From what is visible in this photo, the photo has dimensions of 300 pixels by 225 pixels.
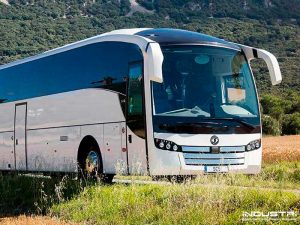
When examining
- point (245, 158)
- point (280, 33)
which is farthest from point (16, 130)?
point (280, 33)

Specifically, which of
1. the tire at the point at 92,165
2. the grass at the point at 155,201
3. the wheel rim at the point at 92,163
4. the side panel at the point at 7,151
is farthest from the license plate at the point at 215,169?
the side panel at the point at 7,151

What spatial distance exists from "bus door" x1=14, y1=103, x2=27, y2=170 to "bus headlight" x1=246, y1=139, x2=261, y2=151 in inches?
326

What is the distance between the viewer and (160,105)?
40.0 feet

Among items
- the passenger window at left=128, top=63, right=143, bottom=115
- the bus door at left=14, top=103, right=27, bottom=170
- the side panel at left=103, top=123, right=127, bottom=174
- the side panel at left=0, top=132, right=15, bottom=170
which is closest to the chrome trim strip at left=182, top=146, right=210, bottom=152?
the passenger window at left=128, top=63, right=143, bottom=115

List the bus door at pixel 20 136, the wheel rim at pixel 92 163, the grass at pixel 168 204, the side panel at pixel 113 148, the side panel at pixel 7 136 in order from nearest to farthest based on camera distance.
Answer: the grass at pixel 168 204
the side panel at pixel 113 148
the wheel rim at pixel 92 163
the bus door at pixel 20 136
the side panel at pixel 7 136

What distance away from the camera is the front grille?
1205 centimetres

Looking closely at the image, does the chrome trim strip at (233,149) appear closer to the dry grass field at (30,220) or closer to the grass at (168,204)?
the grass at (168,204)

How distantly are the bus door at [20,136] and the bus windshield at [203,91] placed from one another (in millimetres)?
7377

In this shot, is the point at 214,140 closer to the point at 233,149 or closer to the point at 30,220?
the point at 233,149

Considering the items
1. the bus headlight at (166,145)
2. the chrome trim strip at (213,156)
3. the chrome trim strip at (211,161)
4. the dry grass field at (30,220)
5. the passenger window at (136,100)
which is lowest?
the dry grass field at (30,220)

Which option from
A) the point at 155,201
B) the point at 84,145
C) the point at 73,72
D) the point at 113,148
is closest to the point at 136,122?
the point at 113,148

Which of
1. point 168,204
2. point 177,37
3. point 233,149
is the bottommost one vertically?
point 168,204

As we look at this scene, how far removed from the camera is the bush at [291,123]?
79.7m

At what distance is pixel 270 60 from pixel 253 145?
2108 mm
